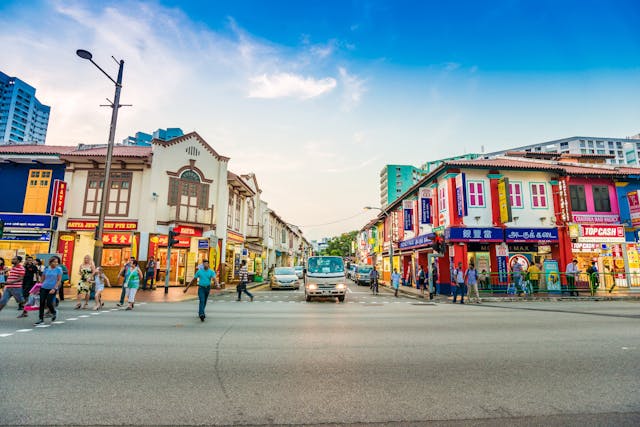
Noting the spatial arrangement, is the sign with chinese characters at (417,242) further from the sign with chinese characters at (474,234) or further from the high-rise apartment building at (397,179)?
the high-rise apartment building at (397,179)

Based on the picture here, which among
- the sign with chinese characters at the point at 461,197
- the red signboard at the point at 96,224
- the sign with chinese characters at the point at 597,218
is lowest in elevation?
the red signboard at the point at 96,224

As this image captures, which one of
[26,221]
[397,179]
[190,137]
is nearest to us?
[26,221]

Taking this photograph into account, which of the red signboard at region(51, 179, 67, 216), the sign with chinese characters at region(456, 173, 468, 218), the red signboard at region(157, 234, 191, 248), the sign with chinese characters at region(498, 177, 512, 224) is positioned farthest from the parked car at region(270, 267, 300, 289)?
the red signboard at region(51, 179, 67, 216)

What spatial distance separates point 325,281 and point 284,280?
9421 millimetres

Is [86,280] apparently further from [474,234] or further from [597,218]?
[597,218]

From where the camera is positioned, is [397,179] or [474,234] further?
[397,179]

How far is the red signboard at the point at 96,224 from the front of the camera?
22575 mm

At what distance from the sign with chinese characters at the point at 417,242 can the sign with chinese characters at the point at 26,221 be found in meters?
24.9

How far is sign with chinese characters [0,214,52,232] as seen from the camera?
22.2 metres

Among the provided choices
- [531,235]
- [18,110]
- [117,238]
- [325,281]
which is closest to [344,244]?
[531,235]

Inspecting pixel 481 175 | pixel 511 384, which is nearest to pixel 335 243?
pixel 481 175

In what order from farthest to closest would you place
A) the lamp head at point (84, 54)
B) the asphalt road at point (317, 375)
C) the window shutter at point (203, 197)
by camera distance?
the window shutter at point (203, 197), the lamp head at point (84, 54), the asphalt road at point (317, 375)

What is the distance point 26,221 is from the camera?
22328 mm

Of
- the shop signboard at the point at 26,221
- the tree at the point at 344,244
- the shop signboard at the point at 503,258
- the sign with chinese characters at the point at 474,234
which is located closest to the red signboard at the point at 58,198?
the shop signboard at the point at 26,221
